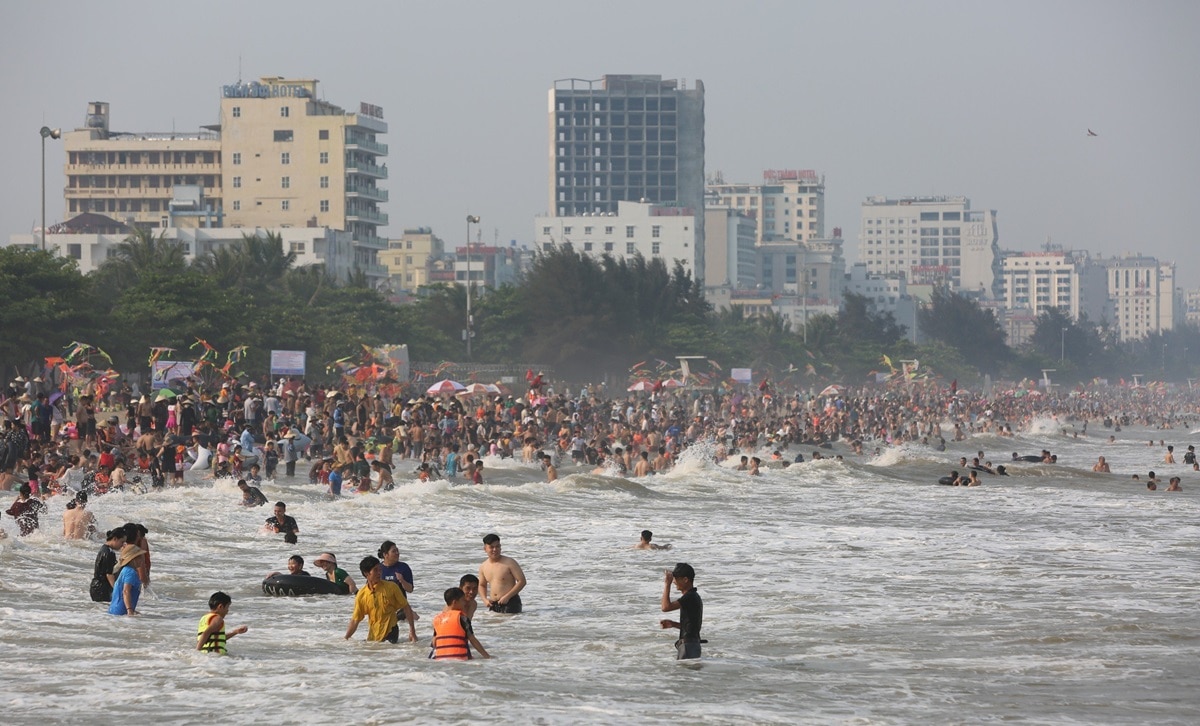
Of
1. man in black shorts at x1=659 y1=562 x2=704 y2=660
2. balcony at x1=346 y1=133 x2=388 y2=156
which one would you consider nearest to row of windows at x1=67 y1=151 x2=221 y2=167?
balcony at x1=346 y1=133 x2=388 y2=156

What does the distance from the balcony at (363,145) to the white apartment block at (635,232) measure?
60.0 m

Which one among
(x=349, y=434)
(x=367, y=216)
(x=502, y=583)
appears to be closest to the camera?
(x=502, y=583)

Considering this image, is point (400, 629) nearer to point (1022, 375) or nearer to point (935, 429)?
point (935, 429)

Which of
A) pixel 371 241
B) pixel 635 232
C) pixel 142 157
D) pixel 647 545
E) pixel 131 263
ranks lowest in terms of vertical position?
pixel 647 545

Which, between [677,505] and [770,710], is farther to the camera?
[677,505]

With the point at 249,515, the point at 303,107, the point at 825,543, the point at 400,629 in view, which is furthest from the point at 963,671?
the point at 303,107

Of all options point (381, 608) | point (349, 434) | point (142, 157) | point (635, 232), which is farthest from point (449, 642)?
point (635, 232)

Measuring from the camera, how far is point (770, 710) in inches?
492

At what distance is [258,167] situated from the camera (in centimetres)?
11350

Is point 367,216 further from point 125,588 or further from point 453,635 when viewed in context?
point 453,635

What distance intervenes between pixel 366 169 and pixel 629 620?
9876 centimetres

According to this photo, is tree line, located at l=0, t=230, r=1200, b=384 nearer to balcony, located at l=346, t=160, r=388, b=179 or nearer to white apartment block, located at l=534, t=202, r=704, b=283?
balcony, located at l=346, t=160, r=388, b=179

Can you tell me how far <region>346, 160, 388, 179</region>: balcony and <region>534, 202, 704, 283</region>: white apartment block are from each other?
5964 centimetres

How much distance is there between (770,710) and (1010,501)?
24.6m
